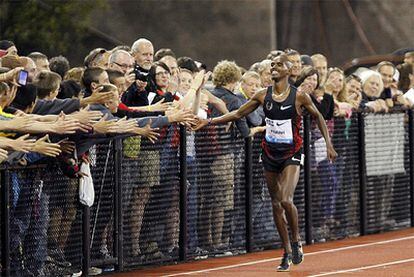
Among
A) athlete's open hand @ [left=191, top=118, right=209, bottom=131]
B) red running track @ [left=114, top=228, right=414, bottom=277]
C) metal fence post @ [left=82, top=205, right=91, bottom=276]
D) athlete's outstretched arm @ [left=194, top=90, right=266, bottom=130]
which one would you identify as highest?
athlete's outstretched arm @ [left=194, top=90, right=266, bottom=130]

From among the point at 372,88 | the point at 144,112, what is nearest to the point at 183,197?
the point at 144,112

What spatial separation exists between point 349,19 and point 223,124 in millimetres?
16042

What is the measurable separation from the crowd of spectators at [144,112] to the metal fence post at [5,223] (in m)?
0.12

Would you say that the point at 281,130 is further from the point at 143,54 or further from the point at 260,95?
the point at 143,54

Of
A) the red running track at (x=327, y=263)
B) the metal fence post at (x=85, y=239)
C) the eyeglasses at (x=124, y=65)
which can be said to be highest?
the eyeglasses at (x=124, y=65)

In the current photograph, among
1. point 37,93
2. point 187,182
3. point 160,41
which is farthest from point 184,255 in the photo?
point 160,41

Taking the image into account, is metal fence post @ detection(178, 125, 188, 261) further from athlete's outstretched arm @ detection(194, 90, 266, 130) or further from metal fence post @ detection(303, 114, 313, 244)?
metal fence post @ detection(303, 114, 313, 244)

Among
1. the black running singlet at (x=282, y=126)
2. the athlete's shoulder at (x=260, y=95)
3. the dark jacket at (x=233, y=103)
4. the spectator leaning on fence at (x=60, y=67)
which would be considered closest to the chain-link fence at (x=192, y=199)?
the dark jacket at (x=233, y=103)

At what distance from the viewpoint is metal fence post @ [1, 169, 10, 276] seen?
46.4 ft

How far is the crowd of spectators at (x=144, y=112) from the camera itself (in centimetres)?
1394

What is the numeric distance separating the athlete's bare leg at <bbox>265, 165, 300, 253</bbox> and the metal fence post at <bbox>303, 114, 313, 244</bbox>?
2443mm

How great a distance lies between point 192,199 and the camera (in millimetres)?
17094

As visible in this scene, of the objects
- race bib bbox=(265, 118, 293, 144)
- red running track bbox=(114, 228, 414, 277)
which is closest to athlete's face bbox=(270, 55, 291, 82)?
race bib bbox=(265, 118, 293, 144)

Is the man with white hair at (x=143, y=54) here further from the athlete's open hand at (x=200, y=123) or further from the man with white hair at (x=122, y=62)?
the athlete's open hand at (x=200, y=123)
